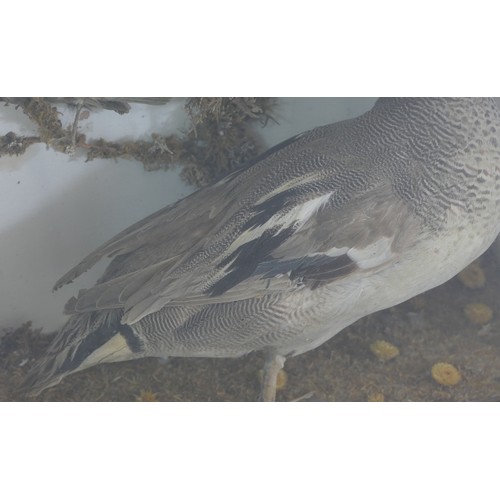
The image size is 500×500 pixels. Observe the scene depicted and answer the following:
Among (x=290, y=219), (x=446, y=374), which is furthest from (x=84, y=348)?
(x=446, y=374)

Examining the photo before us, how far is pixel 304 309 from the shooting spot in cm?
106

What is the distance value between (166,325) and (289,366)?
31 centimetres

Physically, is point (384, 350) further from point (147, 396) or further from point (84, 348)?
point (84, 348)

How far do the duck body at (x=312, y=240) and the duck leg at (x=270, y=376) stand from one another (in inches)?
1.4

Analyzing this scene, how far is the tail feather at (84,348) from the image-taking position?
1.15 m

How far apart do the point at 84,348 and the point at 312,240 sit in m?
0.53

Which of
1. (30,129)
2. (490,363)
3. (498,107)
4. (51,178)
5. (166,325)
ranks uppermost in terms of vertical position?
(30,129)

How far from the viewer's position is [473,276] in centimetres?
123

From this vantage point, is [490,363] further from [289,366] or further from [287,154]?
[287,154]

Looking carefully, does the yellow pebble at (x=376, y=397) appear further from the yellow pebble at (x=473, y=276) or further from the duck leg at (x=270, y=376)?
the yellow pebble at (x=473, y=276)

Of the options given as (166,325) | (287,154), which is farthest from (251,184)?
(166,325)

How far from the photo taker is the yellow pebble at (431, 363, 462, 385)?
1.19 metres

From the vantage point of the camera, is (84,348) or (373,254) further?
(84,348)

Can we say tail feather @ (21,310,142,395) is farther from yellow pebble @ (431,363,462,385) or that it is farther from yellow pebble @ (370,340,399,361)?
yellow pebble @ (431,363,462,385)
